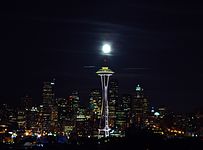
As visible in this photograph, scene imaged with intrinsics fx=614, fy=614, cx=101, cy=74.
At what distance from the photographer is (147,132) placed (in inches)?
1890

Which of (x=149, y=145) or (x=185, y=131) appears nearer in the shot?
(x=149, y=145)

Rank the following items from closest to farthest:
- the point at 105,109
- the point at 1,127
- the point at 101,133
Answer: the point at 105,109, the point at 101,133, the point at 1,127

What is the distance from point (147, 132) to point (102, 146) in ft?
12.8

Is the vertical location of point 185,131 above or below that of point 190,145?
above

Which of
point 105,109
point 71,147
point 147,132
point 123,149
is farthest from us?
point 105,109

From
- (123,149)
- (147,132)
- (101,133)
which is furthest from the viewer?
(101,133)

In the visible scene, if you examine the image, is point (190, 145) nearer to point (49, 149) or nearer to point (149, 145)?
point (149, 145)

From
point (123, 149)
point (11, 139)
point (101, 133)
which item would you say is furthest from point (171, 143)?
point (11, 139)

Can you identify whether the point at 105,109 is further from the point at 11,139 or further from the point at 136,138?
the point at 11,139

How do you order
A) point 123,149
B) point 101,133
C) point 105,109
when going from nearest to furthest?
point 123,149 < point 105,109 < point 101,133

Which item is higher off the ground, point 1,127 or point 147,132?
point 1,127

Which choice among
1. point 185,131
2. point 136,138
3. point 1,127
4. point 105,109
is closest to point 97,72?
point 105,109

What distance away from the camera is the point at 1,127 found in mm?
104375

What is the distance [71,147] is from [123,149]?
45.4ft
